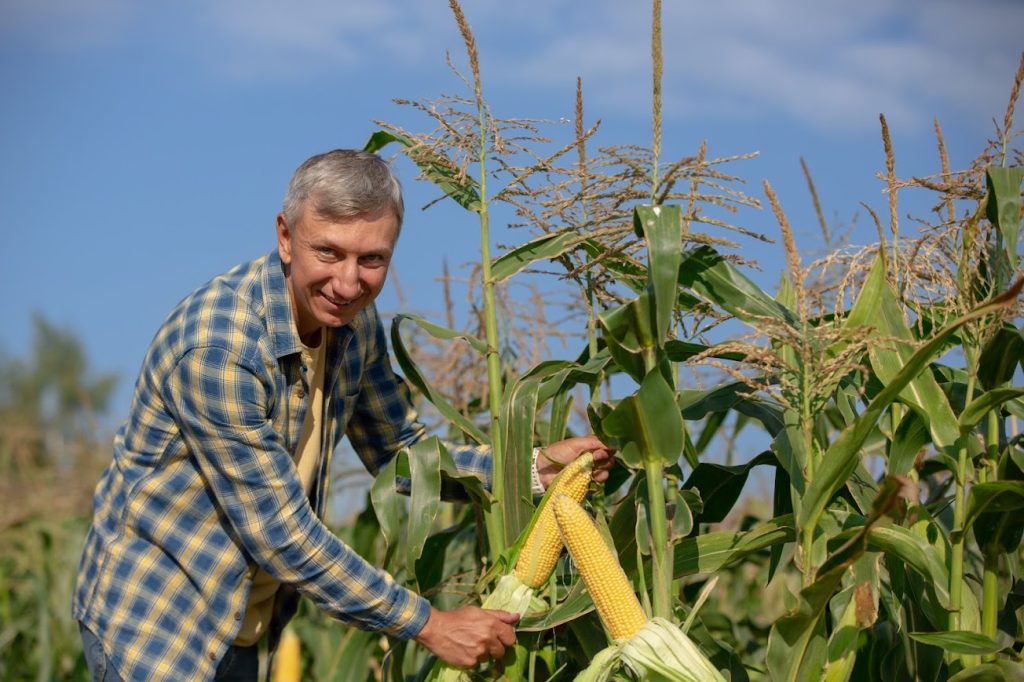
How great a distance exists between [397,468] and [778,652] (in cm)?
136

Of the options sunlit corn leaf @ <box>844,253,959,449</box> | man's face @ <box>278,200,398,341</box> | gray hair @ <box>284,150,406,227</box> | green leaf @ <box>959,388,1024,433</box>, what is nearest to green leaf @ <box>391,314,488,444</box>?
man's face @ <box>278,200,398,341</box>

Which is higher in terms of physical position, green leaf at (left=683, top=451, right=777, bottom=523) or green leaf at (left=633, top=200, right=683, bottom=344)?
green leaf at (left=633, top=200, right=683, bottom=344)

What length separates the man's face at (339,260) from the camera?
3107 millimetres

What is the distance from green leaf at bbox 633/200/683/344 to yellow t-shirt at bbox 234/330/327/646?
1293 mm

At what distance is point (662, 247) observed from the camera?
8.24 ft

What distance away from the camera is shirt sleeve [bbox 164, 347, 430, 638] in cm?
306

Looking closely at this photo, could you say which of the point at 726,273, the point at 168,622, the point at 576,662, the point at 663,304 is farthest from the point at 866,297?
the point at 168,622

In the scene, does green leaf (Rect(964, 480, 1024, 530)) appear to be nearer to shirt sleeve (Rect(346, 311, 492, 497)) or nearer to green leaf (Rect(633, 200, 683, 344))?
green leaf (Rect(633, 200, 683, 344))

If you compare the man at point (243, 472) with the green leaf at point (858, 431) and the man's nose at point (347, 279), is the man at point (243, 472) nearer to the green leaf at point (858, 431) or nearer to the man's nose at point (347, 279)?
the man's nose at point (347, 279)

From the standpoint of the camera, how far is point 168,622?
3211 mm

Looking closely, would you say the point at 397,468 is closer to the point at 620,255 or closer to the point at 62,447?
the point at 620,255

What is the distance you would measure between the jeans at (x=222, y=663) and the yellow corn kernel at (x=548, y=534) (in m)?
1.05

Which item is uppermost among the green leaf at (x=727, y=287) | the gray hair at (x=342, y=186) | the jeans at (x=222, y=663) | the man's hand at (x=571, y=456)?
the gray hair at (x=342, y=186)

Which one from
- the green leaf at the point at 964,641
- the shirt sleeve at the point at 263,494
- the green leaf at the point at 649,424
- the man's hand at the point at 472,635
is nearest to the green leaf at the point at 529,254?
the green leaf at the point at 649,424
